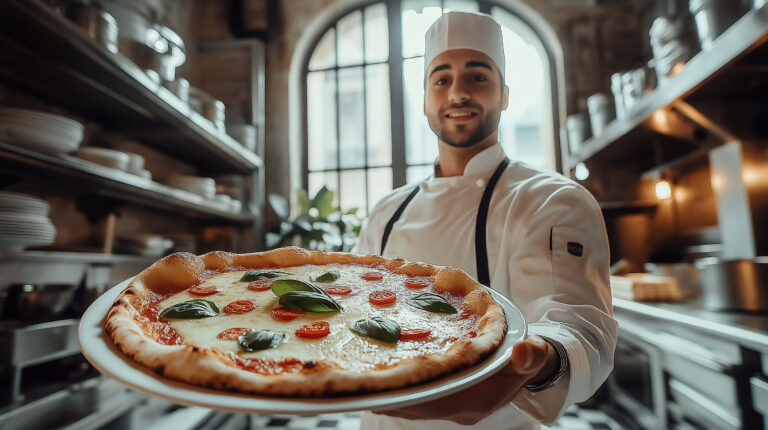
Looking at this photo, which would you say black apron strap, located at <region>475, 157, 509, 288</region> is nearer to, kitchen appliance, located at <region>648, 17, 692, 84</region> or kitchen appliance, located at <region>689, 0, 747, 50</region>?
kitchen appliance, located at <region>689, 0, 747, 50</region>

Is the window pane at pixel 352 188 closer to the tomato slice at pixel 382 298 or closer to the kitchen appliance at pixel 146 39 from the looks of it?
the kitchen appliance at pixel 146 39

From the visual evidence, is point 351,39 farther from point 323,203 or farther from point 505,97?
point 505,97

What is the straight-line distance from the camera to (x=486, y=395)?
0.72 meters

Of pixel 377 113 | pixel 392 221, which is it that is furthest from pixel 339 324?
pixel 377 113

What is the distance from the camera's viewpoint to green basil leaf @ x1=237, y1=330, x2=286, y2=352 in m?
0.72

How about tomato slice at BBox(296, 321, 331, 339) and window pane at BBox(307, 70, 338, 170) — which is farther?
window pane at BBox(307, 70, 338, 170)

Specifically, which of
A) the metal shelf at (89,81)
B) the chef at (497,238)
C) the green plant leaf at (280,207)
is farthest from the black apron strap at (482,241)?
the green plant leaf at (280,207)

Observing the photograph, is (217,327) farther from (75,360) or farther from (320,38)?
(320,38)

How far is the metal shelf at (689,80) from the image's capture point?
1693mm

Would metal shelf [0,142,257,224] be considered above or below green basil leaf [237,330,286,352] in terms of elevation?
above

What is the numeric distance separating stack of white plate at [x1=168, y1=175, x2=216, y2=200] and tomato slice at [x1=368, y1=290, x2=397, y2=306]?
7.60 ft

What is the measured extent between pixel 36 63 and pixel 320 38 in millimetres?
3738

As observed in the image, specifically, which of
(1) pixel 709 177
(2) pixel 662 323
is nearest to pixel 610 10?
(1) pixel 709 177

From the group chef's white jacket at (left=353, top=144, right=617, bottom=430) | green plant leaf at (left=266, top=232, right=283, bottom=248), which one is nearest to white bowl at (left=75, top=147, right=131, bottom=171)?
chef's white jacket at (left=353, top=144, right=617, bottom=430)
